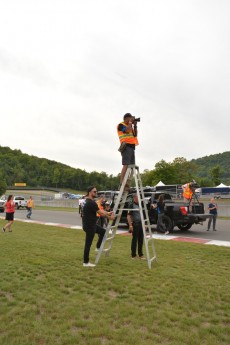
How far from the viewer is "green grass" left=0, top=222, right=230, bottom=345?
3.67m

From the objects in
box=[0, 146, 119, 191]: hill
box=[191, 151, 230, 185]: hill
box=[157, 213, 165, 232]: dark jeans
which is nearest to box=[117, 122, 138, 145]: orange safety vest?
box=[157, 213, 165, 232]: dark jeans

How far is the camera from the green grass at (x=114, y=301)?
3.67 meters

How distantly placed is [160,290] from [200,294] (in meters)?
0.63

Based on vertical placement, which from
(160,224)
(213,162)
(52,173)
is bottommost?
(160,224)

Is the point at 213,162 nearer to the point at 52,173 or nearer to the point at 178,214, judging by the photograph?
the point at 52,173

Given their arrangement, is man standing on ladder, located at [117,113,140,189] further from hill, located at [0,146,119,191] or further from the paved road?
hill, located at [0,146,119,191]

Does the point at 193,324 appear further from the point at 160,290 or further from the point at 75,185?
the point at 75,185

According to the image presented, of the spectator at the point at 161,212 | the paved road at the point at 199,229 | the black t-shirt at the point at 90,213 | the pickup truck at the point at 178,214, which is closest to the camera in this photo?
the black t-shirt at the point at 90,213

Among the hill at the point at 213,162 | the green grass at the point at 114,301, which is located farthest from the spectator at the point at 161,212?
the hill at the point at 213,162

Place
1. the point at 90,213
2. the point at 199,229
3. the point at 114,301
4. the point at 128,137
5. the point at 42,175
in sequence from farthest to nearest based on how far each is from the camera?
the point at 42,175
the point at 199,229
the point at 90,213
the point at 128,137
the point at 114,301

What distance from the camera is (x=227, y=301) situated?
4.84 meters

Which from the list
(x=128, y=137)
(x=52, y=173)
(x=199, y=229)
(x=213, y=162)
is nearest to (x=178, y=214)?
(x=199, y=229)

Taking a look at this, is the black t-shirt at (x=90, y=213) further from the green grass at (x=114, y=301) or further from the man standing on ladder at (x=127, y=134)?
the man standing on ladder at (x=127, y=134)

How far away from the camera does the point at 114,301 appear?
4.79 metres
